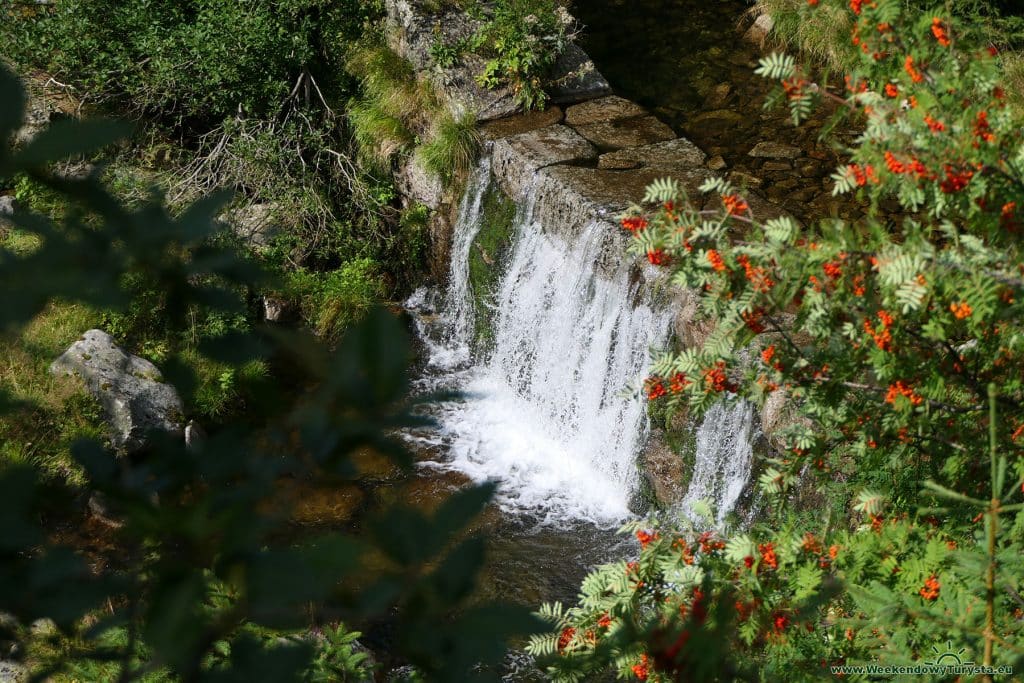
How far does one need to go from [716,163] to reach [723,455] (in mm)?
2306

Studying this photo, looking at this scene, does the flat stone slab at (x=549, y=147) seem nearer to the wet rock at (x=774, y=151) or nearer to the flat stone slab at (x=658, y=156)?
the flat stone slab at (x=658, y=156)

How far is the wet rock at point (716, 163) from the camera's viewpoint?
628cm

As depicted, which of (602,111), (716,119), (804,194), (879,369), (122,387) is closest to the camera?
(879,369)

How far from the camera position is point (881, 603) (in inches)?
82.6

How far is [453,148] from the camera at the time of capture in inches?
263

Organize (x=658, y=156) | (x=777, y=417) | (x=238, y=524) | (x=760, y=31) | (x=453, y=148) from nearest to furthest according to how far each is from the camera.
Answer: (x=238, y=524) < (x=777, y=417) < (x=658, y=156) < (x=453, y=148) < (x=760, y=31)

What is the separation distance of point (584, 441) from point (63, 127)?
17.5 feet

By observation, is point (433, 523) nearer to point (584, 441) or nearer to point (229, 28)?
point (584, 441)

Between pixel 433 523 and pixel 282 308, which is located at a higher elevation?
pixel 433 523

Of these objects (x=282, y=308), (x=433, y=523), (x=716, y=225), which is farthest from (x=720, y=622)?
(x=282, y=308)

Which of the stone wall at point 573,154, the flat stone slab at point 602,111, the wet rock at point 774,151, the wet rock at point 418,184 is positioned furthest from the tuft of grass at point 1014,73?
the wet rock at point 418,184

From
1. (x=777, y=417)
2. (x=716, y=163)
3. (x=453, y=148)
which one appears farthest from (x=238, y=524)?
(x=453, y=148)

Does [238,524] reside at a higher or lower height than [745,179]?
lower

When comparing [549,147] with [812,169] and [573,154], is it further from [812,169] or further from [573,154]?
[812,169]
